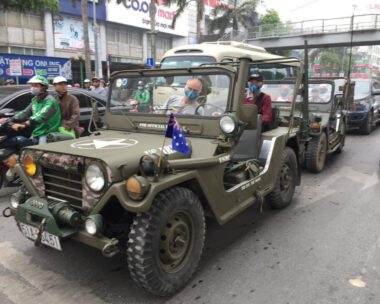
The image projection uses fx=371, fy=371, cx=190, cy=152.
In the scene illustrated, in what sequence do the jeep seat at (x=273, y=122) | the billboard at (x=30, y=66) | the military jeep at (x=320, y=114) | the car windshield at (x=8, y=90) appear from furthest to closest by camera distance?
1. the billboard at (x=30, y=66)
2. the military jeep at (x=320, y=114)
3. the car windshield at (x=8, y=90)
4. the jeep seat at (x=273, y=122)

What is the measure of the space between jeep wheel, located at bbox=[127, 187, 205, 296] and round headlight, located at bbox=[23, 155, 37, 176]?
117 cm

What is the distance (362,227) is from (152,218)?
117 inches

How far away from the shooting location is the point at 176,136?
10.1 feet

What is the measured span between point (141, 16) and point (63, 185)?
3002cm

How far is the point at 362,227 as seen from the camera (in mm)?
4527

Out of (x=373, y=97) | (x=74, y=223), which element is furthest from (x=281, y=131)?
Result: (x=373, y=97)

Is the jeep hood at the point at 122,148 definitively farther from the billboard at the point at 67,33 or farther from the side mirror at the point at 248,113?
the billboard at the point at 67,33

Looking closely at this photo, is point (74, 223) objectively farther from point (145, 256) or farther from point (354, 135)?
point (354, 135)

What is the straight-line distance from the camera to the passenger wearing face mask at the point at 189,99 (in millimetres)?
3934

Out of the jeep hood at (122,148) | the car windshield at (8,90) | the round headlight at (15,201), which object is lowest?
the round headlight at (15,201)

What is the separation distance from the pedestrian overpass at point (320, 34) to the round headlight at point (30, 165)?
2584 cm

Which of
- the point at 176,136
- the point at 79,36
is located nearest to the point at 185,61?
the point at 176,136

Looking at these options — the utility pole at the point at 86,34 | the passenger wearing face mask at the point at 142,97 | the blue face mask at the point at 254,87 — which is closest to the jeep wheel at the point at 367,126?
the blue face mask at the point at 254,87

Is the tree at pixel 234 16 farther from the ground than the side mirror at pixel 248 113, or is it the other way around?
the tree at pixel 234 16
